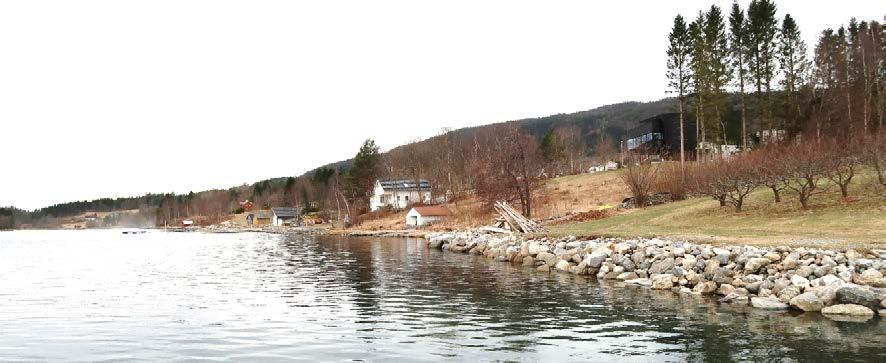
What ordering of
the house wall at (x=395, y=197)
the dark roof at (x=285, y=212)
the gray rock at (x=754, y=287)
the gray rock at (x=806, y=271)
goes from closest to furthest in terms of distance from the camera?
the gray rock at (x=806, y=271), the gray rock at (x=754, y=287), the house wall at (x=395, y=197), the dark roof at (x=285, y=212)

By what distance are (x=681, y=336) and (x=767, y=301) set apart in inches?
206

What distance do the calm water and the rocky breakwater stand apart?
3.45 feet

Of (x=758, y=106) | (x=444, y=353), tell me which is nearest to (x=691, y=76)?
(x=758, y=106)

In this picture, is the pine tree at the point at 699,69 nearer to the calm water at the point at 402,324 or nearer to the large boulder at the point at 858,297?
the calm water at the point at 402,324

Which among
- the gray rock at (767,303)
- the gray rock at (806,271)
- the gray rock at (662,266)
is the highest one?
the gray rock at (806,271)

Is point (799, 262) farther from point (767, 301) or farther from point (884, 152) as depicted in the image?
point (884, 152)

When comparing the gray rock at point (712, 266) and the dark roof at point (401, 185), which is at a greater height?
the dark roof at point (401, 185)

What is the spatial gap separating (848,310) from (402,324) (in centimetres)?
1174

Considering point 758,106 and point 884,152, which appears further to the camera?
point 758,106

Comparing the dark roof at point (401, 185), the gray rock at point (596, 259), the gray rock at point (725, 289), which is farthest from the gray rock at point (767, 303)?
the dark roof at point (401, 185)

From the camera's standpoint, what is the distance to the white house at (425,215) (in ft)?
278

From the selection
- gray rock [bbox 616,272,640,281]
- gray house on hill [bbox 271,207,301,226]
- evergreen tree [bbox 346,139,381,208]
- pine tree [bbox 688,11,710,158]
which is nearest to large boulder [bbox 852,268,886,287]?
gray rock [bbox 616,272,640,281]

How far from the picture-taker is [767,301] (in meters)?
17.4

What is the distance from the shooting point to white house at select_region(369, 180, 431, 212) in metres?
118
